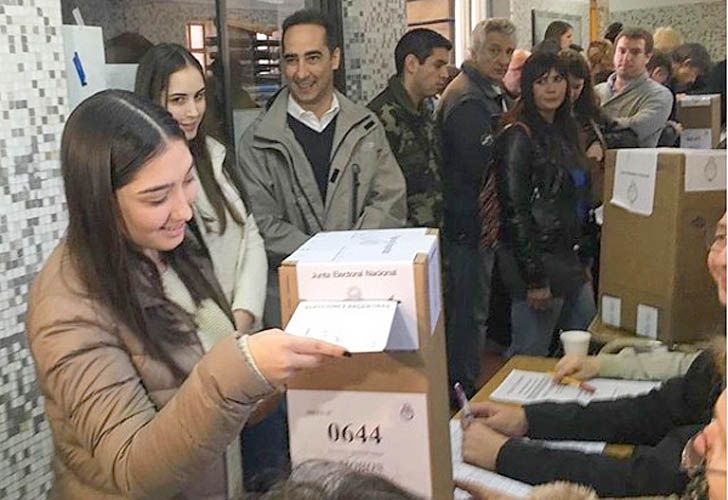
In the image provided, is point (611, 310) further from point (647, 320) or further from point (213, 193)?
point (213, 193)

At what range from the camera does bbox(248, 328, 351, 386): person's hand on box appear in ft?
3.35

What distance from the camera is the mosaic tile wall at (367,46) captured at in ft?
12.0

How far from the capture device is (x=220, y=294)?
1556 mm

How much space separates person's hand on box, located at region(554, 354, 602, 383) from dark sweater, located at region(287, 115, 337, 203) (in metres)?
0.95

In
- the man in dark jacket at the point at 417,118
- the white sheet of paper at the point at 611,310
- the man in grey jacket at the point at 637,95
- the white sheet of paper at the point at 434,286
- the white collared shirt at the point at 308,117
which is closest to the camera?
the white sheet of paper at the point at 434,286

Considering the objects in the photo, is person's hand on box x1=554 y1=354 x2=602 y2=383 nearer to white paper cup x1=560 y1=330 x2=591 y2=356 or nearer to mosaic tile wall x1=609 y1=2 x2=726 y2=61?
white paper cup x1=560 y1=330 x2=591 y2=356

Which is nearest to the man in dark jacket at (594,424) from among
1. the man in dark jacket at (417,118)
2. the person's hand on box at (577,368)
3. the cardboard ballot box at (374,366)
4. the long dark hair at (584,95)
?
the person's hand on box at (577,368)

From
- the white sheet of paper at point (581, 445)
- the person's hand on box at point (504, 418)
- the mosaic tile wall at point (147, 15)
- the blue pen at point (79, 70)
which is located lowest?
the white sheet of paper at point (581, 445)

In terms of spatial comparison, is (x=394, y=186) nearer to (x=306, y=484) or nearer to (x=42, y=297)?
(x=42, y=297)

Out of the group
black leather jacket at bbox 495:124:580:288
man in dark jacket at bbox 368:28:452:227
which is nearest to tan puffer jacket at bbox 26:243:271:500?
black leather jacket at bbox 495:124:580:288

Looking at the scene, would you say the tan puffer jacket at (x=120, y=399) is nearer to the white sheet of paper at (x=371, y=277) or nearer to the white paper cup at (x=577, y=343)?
the white sheet of paper at (x=371, y=277)

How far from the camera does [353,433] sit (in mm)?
1145

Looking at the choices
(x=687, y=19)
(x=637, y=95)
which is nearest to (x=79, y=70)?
(x=637, y=95)

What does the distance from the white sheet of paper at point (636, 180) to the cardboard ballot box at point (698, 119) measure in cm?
212
